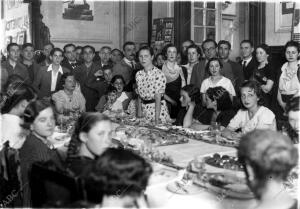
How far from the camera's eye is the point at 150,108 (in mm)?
4391

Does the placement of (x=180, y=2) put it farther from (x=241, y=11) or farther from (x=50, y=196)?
(x=50, y=196)

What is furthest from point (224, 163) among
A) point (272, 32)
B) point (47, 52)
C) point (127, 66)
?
point (272, 32)

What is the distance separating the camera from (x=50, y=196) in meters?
1.69

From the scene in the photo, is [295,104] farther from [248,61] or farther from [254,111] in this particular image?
[248,61]

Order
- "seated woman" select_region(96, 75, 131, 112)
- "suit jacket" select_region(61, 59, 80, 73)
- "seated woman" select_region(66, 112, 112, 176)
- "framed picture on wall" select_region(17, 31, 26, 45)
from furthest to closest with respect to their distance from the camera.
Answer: "framed picture on wall" select_region(17, 31, 26, 45), "suit jacket" select_region(61, 59, 80, 73), "seated woman" select_region(96, 75, 131, 112), "seated woman" select_region(66, 112, 112, 176)

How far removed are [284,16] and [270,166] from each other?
4800mm

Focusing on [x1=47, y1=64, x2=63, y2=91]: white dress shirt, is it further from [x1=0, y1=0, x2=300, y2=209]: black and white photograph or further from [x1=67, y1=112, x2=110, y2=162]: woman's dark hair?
[x1=67, y1=112, x2=110, y2=162]: woman's dark hair

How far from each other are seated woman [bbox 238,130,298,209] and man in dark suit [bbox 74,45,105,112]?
13.1ft

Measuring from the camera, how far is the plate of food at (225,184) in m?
1.74

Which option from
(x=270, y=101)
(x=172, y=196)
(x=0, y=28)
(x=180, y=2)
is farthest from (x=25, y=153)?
(x=180, y=2)

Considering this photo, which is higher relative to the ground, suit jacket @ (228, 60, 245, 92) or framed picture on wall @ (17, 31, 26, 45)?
framed picture on wall @ (17, 31, 26, 45)

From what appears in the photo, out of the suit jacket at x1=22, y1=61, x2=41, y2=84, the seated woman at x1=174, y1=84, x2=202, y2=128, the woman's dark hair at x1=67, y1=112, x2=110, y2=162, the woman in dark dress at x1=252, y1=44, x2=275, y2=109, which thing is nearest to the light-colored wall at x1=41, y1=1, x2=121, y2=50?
the suit jacket at x1=22, y1=61, x2=41, y2=84

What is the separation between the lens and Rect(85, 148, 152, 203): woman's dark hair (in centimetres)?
134

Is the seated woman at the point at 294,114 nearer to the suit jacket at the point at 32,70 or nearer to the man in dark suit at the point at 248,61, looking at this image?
the man in dark suit at the point at 248,61
